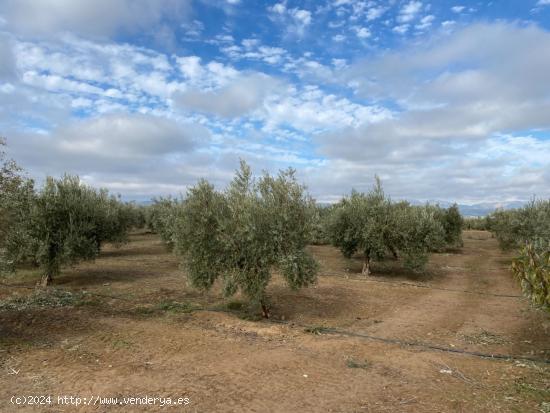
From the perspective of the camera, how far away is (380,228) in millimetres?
19344

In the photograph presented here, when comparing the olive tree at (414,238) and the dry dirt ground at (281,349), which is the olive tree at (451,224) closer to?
the olive tree at (414,238)

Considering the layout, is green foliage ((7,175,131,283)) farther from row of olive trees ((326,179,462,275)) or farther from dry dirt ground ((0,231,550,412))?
row of olive trees ((326,179,462,275))

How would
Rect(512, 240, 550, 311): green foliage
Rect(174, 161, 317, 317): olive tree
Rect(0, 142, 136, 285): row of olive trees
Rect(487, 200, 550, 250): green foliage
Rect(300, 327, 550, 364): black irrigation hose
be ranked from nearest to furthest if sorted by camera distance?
Rect(512, 240, 550, 311): green foliage
Rect(300, 327, 550, 364): black irrigation hose
Rect(174, 161, 317, 317): olive tree
Rect(0, 142, 136, 285): row of olive trees
Rect(487, 200, 550, 250): green foliage

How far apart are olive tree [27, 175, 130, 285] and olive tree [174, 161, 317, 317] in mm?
6413

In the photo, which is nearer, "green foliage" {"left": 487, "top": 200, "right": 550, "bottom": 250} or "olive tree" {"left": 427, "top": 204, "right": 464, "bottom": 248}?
"green foliage" {"left": 487, "top": 200, "right": 550, "bottom": 250}

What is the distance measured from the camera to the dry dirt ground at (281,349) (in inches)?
258

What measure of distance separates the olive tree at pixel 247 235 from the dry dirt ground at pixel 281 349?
1.29 m

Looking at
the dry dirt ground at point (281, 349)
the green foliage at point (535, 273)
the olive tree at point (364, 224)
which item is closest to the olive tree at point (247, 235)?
the dry dirt ground at point (281, 349)

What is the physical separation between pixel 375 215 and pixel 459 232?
17.3m

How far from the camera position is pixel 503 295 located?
1627 cm

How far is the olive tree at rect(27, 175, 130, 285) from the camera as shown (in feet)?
50.7

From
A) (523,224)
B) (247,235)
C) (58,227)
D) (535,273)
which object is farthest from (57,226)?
(523,224)

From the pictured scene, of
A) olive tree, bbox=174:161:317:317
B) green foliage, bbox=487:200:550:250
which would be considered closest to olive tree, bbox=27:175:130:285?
olive tree, bbox=174:161:317:317

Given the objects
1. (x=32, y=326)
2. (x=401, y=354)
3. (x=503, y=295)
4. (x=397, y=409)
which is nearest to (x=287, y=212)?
(x=401, y=354)
